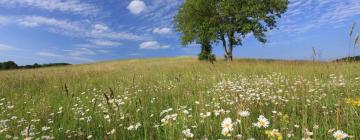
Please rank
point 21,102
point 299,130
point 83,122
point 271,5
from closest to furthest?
point 299,130
point 83,122
point 21,102
point 271,5

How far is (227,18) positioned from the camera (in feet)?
105

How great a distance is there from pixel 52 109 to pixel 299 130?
5.18m

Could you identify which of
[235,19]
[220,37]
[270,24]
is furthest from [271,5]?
[220,37]

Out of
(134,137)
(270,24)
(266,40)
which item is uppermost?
(270,24)

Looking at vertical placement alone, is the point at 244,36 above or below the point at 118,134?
above

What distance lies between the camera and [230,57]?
3362cm

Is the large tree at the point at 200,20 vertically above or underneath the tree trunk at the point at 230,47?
above

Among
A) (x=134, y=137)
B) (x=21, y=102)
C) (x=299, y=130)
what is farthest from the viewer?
(x=21, y=102)

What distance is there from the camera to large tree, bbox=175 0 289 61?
29594 millimetres

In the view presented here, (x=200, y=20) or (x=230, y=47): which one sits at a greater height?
(x=200, y=20)

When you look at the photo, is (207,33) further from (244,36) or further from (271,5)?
(271,5)

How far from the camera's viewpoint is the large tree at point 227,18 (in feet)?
97.1

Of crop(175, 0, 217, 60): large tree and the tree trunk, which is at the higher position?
crop(175, 0, 217, 60): large tree

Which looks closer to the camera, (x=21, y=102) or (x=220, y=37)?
(x=21, y=102)
